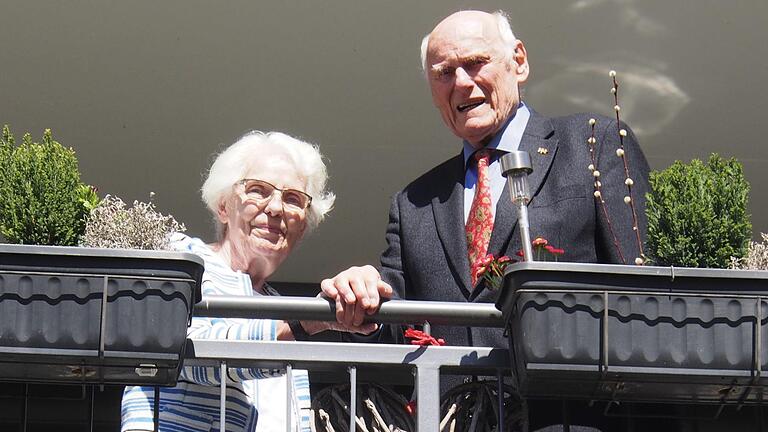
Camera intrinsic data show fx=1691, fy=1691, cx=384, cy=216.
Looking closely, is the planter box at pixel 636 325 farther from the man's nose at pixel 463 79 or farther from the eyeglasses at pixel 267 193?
the man's nose at pixel 463 79

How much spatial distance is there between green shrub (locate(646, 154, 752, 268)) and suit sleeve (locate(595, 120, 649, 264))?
285 mm

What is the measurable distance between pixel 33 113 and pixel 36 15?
0.65 meters

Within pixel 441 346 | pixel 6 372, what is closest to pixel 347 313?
pixel 441 346

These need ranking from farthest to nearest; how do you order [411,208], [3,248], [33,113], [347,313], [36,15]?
[33,113] < [36,15] < [411,208] < [347,313] < [3,248]

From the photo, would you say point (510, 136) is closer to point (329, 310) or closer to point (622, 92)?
point (329, 310)

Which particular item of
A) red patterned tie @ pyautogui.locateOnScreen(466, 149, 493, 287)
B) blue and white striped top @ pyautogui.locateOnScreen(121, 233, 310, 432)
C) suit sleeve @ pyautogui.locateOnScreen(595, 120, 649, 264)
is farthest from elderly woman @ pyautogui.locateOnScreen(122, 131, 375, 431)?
suit sleeve @ pyautogui.locateOnScreen(595, 120, 649, 264)

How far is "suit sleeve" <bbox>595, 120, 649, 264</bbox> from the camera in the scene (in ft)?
13.7

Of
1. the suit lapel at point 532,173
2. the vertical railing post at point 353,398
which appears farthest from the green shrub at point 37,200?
the suit lapel at point 532,173

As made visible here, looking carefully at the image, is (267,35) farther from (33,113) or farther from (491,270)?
(491,270)

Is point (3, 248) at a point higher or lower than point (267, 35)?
lower

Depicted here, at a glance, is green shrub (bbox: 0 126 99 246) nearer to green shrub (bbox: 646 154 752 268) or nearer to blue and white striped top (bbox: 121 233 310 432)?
blue and white striped top (bbox: 121 233 310 432)

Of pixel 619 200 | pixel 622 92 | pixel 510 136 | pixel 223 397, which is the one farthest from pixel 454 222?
pixel 622 92

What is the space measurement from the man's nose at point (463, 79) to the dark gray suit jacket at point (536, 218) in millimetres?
196

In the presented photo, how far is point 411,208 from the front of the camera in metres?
4.62
